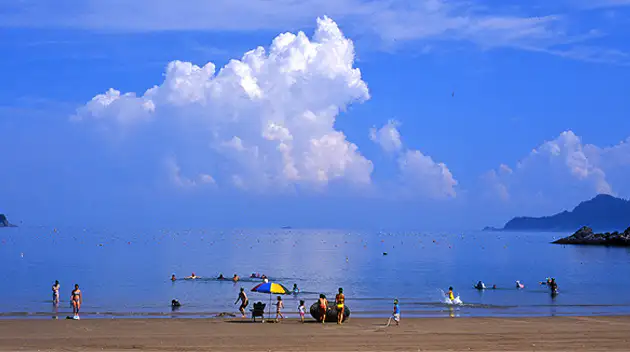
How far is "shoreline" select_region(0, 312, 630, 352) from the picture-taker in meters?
28.1

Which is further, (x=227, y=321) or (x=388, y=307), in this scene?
(x=388, y=307)

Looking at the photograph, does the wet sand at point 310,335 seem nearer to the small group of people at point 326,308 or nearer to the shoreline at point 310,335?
the shoreline at point 310,335

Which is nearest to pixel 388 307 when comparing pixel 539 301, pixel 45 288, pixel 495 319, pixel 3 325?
pixel 495 319

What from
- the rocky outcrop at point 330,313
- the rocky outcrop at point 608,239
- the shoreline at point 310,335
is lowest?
the shoreline at point 310,335

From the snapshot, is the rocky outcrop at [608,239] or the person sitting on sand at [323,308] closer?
the person sitting on sand at [323,308]

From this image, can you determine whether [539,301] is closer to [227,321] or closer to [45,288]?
[227,321]

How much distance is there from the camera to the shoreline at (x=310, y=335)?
28.1 meters

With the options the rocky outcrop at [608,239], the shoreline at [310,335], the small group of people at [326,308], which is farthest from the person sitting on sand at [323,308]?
the rocky outcrop at [608,239]

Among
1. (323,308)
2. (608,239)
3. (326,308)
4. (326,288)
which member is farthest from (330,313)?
(608,239)

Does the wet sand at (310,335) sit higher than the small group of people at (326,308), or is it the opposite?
the small group of people at (326,308)

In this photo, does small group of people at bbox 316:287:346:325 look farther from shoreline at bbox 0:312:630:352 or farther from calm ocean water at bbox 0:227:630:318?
calm ocean water at bbox 0:227:630:318

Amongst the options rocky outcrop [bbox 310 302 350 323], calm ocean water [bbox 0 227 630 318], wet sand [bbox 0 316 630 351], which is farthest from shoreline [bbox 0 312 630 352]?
calm ocean water [bbox 0 227 630 318]

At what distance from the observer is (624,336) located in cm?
3169

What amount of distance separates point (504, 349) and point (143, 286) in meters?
46.9
